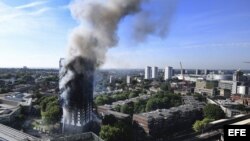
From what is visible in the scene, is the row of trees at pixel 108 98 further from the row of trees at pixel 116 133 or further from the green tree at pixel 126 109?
the row of trees at pixel 116 133

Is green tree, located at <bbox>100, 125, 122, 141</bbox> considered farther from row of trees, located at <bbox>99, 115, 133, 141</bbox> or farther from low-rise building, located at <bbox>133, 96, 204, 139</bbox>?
low-rise building, located at <bbox>133, 96, 204, 139</bbox>

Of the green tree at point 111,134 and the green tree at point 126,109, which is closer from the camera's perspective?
the green tree at point 111,134

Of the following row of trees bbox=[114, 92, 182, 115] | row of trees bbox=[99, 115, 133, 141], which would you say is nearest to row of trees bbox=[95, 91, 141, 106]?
row of trees bbox=[114, 92, 182, 115]

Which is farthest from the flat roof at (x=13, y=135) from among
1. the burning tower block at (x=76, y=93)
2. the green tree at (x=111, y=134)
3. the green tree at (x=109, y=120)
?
the green tree at (x=109, y=120)

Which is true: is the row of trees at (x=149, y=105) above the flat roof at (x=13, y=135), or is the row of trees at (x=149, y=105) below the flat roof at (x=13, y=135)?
above

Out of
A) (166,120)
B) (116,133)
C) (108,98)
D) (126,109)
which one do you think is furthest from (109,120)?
(108,98)

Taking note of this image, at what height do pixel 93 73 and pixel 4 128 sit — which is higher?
pixel 93 73

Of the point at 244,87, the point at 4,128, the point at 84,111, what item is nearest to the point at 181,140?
the point at 84,111

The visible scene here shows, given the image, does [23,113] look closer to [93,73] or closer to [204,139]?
[93,73]
